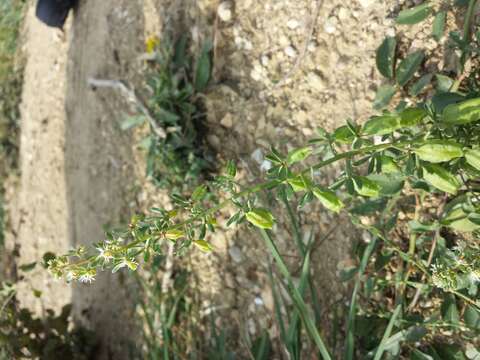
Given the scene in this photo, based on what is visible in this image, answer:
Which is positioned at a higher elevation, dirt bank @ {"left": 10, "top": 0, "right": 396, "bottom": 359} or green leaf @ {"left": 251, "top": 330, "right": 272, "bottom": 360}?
dirt bank @ {"left": 10, "top": 0, "right": 396, "bottom": 359}

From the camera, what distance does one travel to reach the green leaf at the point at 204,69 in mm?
2236

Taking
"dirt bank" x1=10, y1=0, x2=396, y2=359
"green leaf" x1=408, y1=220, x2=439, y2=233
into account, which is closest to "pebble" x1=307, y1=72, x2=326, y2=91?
"dirt bank" x1=10, y1=0, x2=396, y2=359

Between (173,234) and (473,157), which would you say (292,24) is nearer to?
(473,157)

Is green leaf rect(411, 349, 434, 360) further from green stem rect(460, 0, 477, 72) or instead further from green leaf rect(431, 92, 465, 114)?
green stem rect(460, 0, 477, 72)

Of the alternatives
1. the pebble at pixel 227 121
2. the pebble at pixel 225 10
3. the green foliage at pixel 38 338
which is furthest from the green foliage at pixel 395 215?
the green foliage at pixel 38 338

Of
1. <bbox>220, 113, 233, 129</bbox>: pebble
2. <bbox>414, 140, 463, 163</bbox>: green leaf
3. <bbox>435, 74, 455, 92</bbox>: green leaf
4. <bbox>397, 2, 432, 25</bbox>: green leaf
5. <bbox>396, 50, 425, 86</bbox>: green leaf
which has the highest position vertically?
<bbox>397, 2, 432, 25</bbox>: green leaf

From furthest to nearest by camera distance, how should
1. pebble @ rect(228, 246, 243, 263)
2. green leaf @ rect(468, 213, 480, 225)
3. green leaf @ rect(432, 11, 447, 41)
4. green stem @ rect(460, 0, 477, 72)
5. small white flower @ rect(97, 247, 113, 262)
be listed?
1. pebble @ rect(228, 246, 243, 263)
2. green leaf @ rect(432, 11, 447, 41)
3. green stem @ rect(460, 0, 477, 72)
4. green leaf @ rect(468, 213, 480, 225)
5. small white flower @ rect(97, 247, 113, 262)

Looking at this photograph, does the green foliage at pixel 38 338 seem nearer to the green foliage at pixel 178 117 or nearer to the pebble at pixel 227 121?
the green foliage at pixel 178 117

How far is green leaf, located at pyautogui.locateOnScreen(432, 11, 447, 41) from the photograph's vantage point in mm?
1525

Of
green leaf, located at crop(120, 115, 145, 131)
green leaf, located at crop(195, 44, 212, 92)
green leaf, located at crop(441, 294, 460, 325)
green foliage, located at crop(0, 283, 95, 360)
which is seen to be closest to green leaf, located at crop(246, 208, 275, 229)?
green leaf, located at crop(441, 294, 460, 325)

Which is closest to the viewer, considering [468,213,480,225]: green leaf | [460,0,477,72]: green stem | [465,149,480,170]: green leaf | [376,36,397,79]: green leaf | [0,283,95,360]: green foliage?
[465,149,480,170]: green leaf

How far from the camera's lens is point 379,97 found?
1.70 metres

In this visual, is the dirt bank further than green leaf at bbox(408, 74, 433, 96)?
Yes

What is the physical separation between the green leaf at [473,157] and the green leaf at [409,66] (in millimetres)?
549
